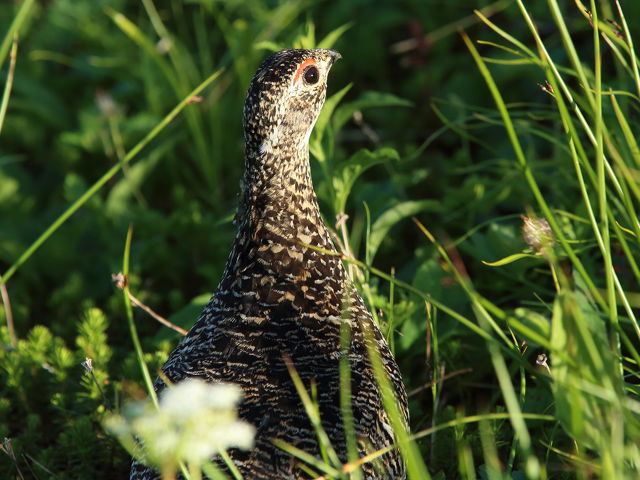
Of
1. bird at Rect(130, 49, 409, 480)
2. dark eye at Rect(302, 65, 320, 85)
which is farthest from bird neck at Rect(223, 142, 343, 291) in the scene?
dark eye at Rect(302, 65, 320, 85)

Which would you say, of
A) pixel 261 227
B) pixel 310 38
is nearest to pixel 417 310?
pixel 261 227

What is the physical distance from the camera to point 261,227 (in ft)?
10.2

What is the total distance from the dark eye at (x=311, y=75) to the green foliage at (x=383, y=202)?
1.13ft

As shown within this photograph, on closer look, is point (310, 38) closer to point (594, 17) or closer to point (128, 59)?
point (594, 17)

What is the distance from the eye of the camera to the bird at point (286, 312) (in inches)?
102

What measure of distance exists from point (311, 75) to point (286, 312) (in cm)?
93

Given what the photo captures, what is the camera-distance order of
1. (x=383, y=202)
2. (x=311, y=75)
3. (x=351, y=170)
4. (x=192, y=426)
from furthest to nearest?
(x=383, y=202), (x=351, y=170), (x=311, y=75), (x=192, y=426)

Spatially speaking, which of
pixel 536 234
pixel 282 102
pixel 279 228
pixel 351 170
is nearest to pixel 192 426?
pixel 536 234

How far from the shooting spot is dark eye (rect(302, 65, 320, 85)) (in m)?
3.21

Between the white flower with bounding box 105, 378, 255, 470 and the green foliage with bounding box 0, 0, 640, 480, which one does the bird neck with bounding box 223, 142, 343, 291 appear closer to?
the green foliage with bounding box 0, 0, 640, 480

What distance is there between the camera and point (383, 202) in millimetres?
4242

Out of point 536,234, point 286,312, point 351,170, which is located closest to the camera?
point 536,234

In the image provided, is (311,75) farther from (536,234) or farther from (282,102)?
(536,234)

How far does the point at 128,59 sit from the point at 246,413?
3838mm
